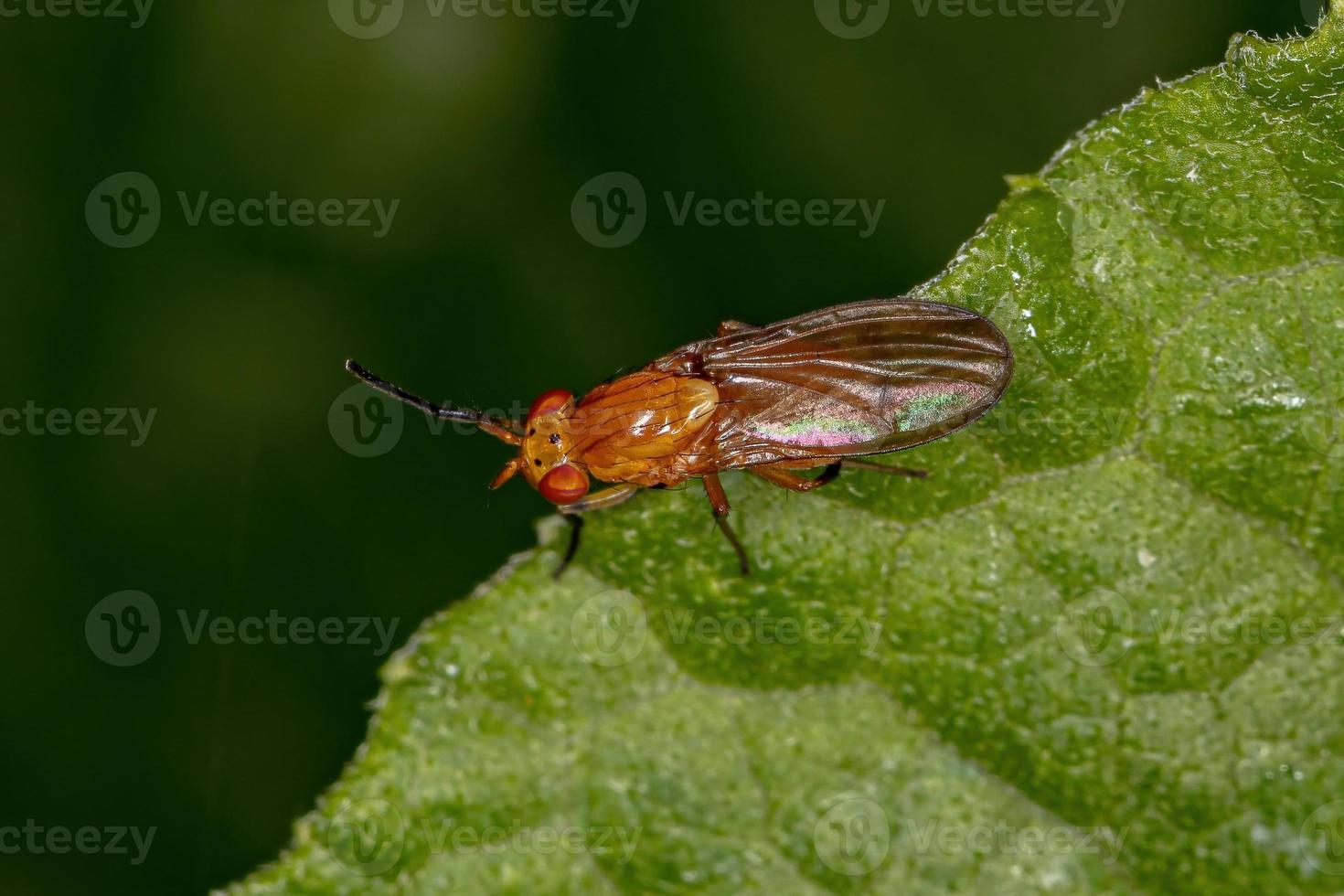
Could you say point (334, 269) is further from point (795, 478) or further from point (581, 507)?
point (795, 478)

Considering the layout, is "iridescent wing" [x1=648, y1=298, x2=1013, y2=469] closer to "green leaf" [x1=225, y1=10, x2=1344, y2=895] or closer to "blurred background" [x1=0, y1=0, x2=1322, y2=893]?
"green leaf" [x1=225, y1=10, x2=1344, y2=895]

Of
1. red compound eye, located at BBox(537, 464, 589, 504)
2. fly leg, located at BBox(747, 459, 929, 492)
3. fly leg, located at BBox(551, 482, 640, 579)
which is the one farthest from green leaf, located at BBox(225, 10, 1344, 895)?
red compound eye, located at BBox(537, 464, 589, 504)

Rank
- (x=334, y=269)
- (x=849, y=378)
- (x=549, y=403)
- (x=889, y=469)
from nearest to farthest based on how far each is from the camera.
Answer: (x=889, y=469) < (x=849, y=378) < (x=549, y=403) < (x=334, y=269)

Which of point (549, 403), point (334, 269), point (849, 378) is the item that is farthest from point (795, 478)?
point (334, 269)

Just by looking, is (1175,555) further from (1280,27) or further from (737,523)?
(1280,27)

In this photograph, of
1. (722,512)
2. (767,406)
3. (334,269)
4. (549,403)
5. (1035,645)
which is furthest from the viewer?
(334,269)

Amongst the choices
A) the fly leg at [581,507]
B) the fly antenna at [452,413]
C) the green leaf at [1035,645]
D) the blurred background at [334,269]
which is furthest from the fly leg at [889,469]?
the blurred background at [334,269]

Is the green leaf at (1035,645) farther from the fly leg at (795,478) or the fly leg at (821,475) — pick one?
the fly leg at (795,478)
